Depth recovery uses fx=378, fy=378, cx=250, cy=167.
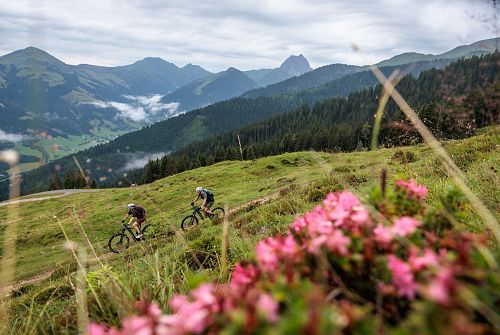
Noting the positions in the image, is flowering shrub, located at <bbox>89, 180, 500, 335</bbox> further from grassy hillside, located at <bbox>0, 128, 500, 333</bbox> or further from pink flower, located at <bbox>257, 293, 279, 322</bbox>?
grassy hillside, located at <bbox>0, 128, 500, 333</bbox>

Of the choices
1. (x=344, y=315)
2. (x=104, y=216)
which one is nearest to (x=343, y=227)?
(x=344, y=315)

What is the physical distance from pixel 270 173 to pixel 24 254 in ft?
77.5

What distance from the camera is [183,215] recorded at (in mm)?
30297

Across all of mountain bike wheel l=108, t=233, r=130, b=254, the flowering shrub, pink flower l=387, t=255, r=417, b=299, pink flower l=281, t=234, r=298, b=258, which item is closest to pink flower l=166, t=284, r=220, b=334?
the flowering shrub

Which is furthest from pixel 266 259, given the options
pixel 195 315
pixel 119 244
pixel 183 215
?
pixel 183 215

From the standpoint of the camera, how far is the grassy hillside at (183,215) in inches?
163

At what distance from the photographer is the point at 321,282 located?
5.89 feet

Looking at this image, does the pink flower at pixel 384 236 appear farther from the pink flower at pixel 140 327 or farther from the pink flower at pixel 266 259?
the pink flower at pixel 140 327

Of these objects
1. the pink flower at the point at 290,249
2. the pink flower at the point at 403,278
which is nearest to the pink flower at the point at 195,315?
the pink flower at the point at 290,249

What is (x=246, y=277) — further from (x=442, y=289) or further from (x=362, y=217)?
(x=442, y=289)

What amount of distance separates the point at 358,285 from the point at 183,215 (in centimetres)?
2918

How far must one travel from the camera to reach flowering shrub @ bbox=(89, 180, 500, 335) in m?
1.20

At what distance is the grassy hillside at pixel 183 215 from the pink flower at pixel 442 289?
1.05 m

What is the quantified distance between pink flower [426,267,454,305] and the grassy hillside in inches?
41.5
